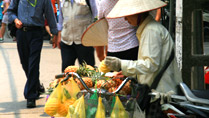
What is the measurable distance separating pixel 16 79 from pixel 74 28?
131 inches

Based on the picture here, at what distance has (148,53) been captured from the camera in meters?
3.62

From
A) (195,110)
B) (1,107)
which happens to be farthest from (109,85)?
(1,107)

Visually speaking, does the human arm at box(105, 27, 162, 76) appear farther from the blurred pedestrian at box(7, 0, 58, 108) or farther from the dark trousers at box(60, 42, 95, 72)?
the blurred pedestrian at box(7, 0, 58, 108)

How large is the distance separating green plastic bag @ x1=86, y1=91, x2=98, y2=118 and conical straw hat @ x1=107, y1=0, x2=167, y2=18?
0.79 metres

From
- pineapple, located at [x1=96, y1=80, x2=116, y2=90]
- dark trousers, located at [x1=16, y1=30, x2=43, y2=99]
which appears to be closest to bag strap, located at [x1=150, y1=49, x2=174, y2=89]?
pineapple, located at [x1=96, y1=80, x2=116, y2=90]

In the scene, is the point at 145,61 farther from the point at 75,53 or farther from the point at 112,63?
the point at 75,53

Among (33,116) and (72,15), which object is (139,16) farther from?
(33,116)

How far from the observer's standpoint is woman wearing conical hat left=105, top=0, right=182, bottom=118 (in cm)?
360

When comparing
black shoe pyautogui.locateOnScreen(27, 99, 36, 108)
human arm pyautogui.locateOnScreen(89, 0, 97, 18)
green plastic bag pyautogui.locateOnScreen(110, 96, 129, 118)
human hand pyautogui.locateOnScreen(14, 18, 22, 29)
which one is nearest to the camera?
green plastic bag pyautogui.locateOnScreen(110, 96, 129, 118)

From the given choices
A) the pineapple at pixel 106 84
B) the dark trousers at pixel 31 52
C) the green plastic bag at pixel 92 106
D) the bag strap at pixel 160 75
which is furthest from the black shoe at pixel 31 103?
the bag strap at pixel 160 75

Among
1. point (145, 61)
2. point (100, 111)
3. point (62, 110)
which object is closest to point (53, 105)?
point (62, 110)

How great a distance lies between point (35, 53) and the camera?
6828 millimetres

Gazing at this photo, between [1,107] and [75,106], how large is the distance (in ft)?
12.5

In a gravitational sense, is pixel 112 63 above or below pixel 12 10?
below
